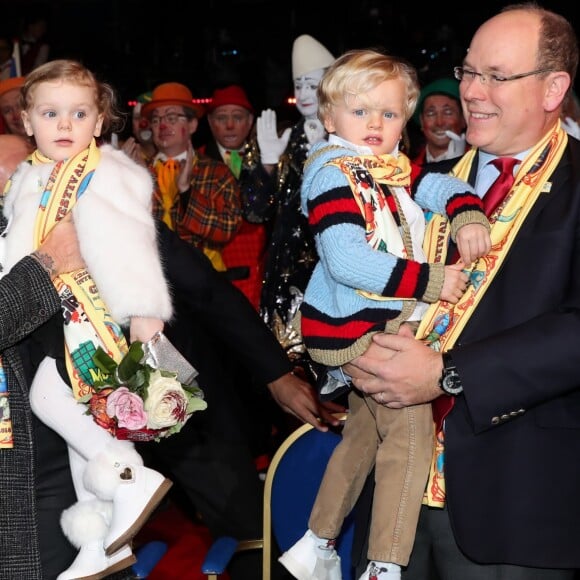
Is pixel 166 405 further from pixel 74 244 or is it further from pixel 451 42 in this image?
pixel 451 42

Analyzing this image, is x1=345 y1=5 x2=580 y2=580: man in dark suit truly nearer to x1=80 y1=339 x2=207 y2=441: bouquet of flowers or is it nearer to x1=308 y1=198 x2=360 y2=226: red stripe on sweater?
x1=308 y1=198 x2=360 y2=226: red stripe on sweater

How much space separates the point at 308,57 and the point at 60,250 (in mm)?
2926

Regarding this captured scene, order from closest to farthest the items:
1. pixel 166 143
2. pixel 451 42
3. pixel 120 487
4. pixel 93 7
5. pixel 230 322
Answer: pixel 120 487, pixel 230 322, pixel 166 143, pixel 451 42, pixel 93 7

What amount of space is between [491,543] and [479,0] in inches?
286

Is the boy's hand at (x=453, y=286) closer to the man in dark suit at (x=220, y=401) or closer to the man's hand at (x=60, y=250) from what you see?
the man in dark suit at (x=220, y=401)

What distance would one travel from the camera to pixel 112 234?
2709mm

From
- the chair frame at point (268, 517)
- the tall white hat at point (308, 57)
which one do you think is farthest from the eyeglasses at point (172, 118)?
the chair frame at point (268, 517)

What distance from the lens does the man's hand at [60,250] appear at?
2.72m

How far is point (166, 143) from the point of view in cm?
598

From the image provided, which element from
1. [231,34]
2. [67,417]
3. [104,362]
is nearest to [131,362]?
[104,362]

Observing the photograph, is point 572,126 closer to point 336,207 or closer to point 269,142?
point 269,142

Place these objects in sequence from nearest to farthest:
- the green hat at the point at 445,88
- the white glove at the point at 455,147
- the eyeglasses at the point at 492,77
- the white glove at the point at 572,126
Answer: the eyeglasses at the point at 492,77 < the white glove at the point at 572,126 < the white glove at the point at 455,147 < the green hat at the point at 445,88

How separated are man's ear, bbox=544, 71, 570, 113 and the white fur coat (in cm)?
110

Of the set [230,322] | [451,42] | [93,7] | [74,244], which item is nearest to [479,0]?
[451,42]
